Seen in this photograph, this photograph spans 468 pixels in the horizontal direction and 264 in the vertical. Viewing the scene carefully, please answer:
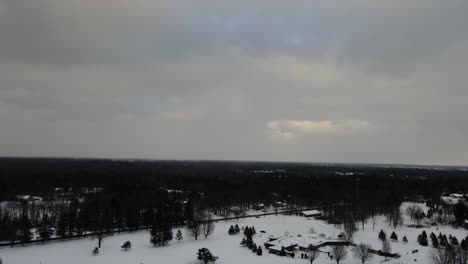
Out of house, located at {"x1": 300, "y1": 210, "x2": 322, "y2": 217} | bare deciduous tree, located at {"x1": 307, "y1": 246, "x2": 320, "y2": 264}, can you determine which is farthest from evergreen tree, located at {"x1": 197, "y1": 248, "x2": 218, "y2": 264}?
house, located at {"x1": 300, "y1": 210, "x2": 322, "y2": 217}

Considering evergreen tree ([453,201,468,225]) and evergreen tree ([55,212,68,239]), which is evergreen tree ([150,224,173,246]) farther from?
evergreen tree ([453,201,468,225])

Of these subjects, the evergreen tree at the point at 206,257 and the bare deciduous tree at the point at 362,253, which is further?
the bare deciduous tree at the point at 362,253

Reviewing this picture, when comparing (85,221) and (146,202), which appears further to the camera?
(146,202)

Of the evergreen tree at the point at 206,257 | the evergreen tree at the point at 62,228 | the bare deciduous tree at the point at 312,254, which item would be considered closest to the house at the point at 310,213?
the bare deciduous tree at the point at 312,254

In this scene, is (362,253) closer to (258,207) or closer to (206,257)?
(206,257)

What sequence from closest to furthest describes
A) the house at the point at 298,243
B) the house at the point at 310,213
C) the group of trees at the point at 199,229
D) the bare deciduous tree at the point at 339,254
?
the bare deciduous tree at the point at 339,254, the house at the point at 298,243, the group of trees at the point at 199,229, the house at the point at 310,213

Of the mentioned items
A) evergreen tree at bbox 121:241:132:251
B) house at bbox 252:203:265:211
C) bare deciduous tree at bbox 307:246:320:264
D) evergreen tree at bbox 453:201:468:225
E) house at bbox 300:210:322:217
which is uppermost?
evergreen tree at bbox 453:201:468:225

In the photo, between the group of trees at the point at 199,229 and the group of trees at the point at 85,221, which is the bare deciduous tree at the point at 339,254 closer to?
the group of trees at the point at 199,229

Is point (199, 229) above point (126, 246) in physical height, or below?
above

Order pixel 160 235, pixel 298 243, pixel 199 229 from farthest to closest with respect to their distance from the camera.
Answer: pixel 199 229, pixel 160 235, pixel 298 243

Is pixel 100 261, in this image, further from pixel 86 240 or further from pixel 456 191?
pixel 456 191

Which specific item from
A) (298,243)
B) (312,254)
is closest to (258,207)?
(298,243)

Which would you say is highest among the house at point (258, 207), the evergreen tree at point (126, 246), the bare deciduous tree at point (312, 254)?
the bare deciduous tree at point (312, 254)
